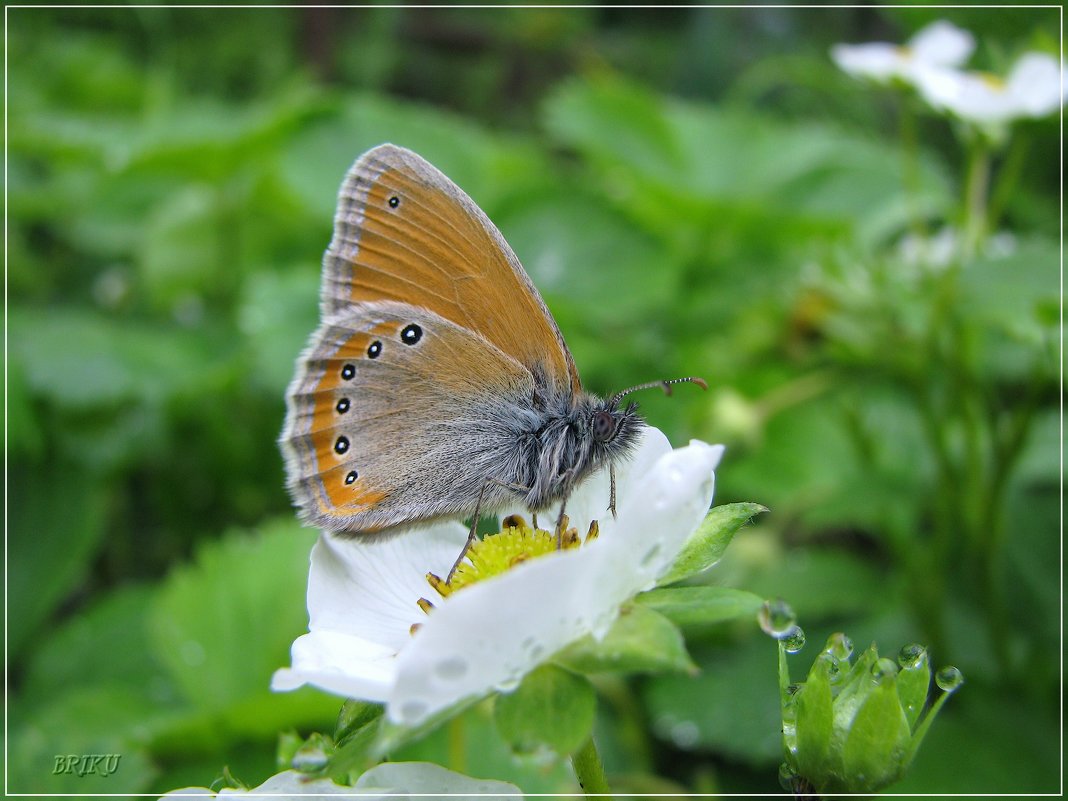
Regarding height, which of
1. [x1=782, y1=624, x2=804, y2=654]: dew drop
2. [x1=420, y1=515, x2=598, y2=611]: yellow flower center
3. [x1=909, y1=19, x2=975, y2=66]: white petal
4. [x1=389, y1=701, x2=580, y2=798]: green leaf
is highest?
[x1=909, y1=19, x2=975, y2=66]: white petal

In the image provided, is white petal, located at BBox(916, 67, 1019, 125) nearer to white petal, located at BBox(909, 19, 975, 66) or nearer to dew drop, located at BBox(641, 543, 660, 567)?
white petal, located at BBox(909, 19, 975, 66)

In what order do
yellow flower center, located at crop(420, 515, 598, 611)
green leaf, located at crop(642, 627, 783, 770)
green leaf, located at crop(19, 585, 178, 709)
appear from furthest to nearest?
green leaf, located at crop(19, 585, 178, 709) < green leaf, located at crop(642, 627, 783, 770) < yellow flower center, located at crop(420, 515, 598, 611)

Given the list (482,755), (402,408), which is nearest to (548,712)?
(402,408)

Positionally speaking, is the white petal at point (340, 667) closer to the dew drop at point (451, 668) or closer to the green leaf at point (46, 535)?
the dew drop at point (451, 668)

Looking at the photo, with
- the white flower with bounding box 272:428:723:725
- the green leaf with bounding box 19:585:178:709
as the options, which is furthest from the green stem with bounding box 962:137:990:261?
the green leaf with bounding box 19:585:178:709

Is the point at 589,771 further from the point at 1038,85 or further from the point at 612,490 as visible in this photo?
the point at 1038,85
